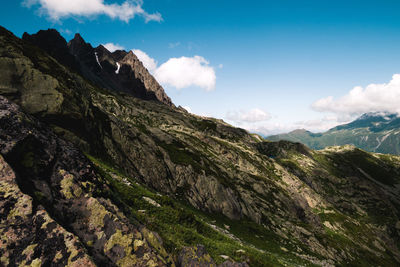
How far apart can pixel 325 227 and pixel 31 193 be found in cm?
10274

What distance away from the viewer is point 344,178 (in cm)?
18062

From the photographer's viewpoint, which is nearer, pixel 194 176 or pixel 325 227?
pixel 194 176

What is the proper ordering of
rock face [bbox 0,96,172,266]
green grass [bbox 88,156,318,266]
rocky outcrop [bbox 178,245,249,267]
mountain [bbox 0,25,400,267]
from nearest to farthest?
rock face [bbox 0,96,172,266], mountain [bbox 0,25,400,267], rocky outcrop [bbox 178,245,249,267], green grass [bbox 88,156,318,266]

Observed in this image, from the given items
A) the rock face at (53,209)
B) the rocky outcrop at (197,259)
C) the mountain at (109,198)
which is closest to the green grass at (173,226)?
the mountain at (109,198)

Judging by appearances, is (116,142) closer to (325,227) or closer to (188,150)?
(188,150)

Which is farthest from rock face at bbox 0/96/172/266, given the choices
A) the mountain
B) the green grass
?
the green grass

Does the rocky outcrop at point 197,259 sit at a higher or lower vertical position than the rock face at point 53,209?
lower

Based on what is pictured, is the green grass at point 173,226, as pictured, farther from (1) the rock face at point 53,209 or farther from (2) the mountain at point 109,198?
(1) the rock face at point 53,209

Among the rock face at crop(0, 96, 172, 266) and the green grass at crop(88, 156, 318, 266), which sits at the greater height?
the rock face at crop(0, 96, 172, 266)

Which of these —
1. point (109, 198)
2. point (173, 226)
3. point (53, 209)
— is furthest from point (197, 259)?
point (53, 209)

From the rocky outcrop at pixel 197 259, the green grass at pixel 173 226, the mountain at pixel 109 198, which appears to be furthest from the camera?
the green grass at pixel 173 226

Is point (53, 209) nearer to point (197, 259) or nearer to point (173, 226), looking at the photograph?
point (197, 259)

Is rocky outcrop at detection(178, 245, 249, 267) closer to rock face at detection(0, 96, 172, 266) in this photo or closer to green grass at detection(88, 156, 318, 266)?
green grass at detection(88, 156, 318, 266)

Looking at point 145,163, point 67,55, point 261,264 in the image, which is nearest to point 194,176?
point 145,163
